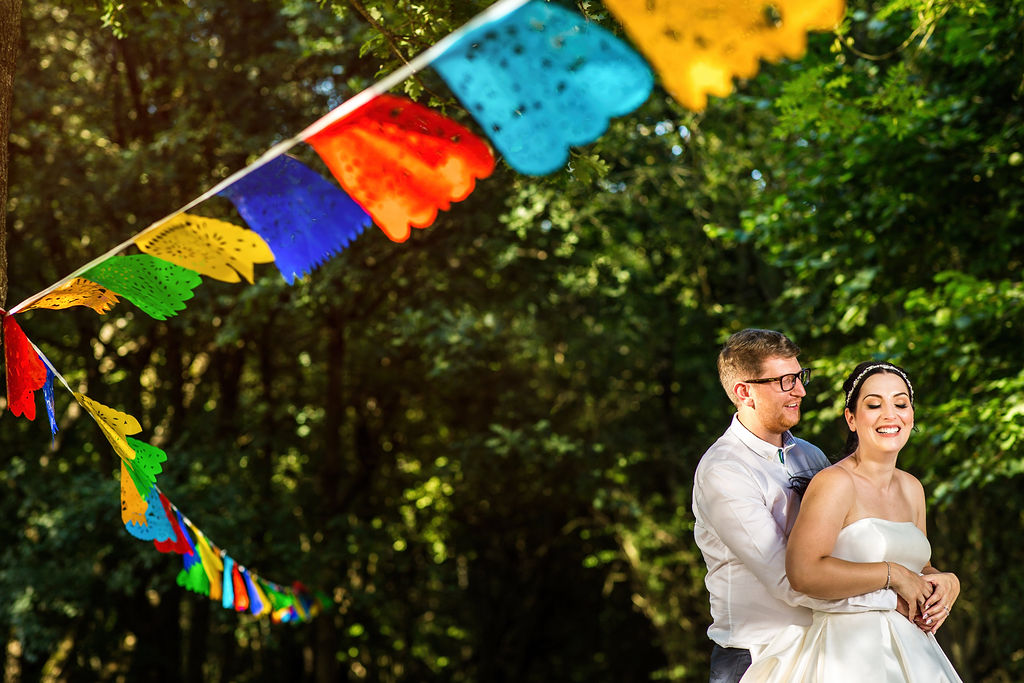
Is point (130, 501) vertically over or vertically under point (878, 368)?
Answer: under

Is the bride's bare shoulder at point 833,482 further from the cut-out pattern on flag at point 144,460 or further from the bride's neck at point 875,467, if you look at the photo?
the cut-out pattern on flag at point 144,460

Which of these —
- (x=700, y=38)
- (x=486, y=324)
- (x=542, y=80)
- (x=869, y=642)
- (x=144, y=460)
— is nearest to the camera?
(x=700, y=38)

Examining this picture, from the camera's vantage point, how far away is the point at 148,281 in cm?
297

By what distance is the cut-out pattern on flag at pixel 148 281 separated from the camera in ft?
9.66

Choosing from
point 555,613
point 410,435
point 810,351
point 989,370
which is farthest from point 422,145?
point 555,613

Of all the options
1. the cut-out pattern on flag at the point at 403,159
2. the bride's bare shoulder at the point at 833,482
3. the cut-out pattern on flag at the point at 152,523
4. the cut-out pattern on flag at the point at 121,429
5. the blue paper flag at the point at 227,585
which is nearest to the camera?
the cut-out pattern on flag at the point at 403,159

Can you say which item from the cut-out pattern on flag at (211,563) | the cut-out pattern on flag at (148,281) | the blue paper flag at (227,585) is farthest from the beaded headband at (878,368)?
the blue paper flag at (227,585)

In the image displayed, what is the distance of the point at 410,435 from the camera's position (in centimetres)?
1475

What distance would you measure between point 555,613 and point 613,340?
7362 millimetres

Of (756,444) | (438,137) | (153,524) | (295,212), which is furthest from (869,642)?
(153,524)

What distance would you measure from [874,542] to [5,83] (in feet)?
9.88

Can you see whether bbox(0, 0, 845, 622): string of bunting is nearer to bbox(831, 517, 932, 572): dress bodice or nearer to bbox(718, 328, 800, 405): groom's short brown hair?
bbox(718, 328, 800, 405): groom's short brown hair

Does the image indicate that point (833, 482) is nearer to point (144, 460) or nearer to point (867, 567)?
point (867, 567)

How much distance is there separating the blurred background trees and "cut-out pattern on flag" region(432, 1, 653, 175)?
12.8ft
